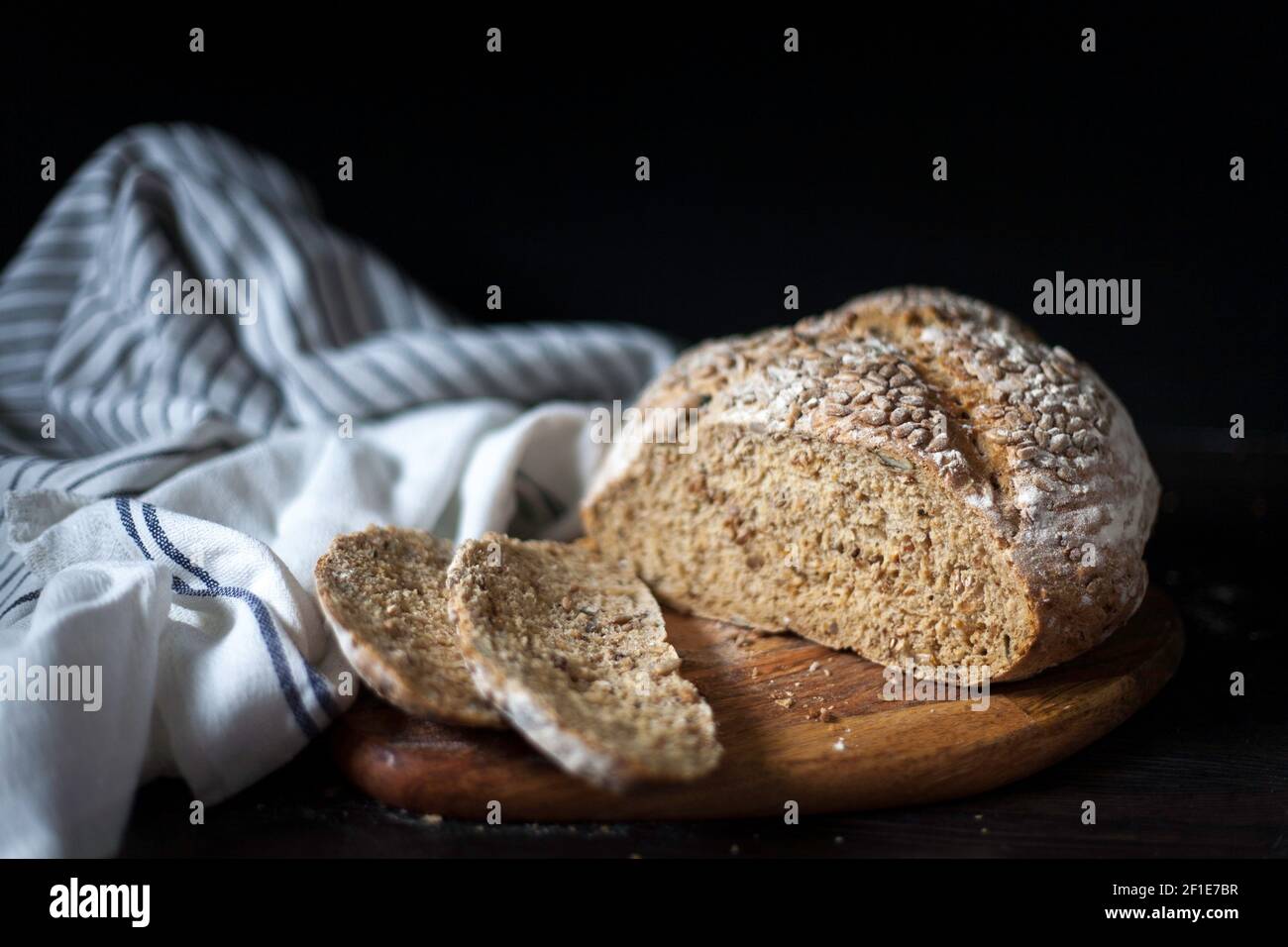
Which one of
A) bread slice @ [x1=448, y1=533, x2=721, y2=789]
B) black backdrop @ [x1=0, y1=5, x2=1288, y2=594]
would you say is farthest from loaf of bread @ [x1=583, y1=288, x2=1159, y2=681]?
black backdrop @ [x1=0, y1=5, x2=1288, y2=594]

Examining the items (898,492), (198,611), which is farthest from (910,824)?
(198,611)

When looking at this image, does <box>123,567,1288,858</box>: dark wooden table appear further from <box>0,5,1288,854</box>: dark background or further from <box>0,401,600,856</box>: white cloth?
<box>0,5,1288,854</box>: dark background

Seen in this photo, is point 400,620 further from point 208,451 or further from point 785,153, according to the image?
point 785,153

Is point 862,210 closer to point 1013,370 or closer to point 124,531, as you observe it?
point 1013,370

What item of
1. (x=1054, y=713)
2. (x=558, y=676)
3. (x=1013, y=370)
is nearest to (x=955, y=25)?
(x=1013, y=370)

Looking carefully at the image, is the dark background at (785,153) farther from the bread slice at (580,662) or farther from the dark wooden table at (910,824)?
the bread slice at (580,662)
